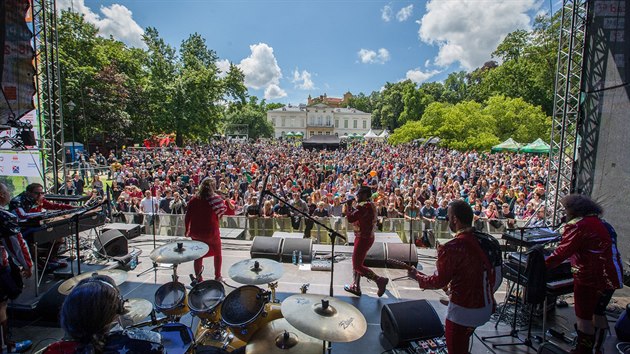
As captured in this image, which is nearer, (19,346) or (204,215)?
(19,346)

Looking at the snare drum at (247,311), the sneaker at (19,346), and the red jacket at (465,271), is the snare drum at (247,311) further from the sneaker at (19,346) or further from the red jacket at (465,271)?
the sneaker at (19,346)

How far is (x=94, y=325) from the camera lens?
148cm

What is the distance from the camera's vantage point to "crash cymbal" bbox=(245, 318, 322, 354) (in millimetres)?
2787

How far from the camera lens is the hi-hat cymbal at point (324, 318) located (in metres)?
2.46

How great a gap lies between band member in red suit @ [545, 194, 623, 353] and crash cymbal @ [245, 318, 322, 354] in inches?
102

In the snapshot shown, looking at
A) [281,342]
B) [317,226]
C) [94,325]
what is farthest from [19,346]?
[317,226]

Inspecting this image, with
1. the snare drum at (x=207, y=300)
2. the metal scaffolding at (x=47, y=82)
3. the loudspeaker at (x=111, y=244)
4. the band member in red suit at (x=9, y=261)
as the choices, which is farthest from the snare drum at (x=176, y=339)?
the metal scaffolding at (x=47, y=82)

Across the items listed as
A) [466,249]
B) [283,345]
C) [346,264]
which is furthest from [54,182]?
[466,249]

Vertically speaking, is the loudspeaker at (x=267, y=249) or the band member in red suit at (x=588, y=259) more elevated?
the band member in red suit at (x=588, y=259)

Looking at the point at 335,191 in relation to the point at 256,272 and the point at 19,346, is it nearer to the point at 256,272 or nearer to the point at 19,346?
the point at 256,272

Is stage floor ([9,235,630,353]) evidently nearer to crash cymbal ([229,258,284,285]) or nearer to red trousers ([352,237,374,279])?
red trousers ([352,237,374,279])

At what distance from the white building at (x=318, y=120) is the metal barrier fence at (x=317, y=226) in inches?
2595

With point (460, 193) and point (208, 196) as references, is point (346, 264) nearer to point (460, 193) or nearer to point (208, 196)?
point (208, 196)

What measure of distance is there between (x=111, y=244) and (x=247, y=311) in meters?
4.42
